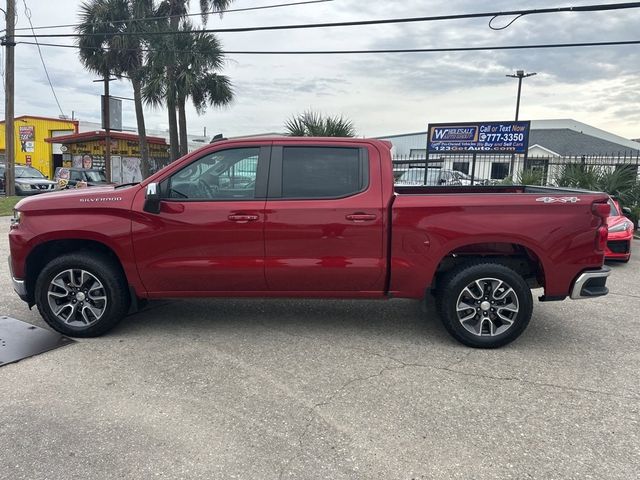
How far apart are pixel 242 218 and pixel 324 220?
2.42 ft

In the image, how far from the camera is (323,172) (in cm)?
456

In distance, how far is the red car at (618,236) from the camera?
8539 mm

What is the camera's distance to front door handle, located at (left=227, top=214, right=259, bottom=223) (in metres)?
4.42

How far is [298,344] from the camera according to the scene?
4562mm

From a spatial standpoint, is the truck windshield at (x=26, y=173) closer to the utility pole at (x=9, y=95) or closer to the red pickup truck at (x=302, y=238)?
the utility pole at (x=9, y=95)

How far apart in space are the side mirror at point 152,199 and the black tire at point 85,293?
2.29ft

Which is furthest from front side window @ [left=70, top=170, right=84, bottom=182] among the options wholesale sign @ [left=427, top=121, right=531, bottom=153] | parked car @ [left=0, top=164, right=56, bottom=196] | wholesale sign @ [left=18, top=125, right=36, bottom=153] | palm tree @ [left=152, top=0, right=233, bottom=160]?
wholesale sign @ [left=18, top=125, right=36, bottom=153]

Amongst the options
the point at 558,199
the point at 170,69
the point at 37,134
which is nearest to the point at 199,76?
the point at 170,69

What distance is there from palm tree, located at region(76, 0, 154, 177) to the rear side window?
19.6 meters

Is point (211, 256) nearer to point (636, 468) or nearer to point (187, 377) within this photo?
point (187, 377)

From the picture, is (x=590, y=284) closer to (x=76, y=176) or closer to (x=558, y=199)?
(x=558, y=199)

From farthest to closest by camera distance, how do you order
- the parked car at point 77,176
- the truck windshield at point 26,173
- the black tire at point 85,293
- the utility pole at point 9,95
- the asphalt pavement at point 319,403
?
1. the truck windshield at point 26,173
2. the parked car at point 77,176
3. the utility pole at point 9,95
4. the black tire at point 85,293
5. the asphalt pavement at point 319,403

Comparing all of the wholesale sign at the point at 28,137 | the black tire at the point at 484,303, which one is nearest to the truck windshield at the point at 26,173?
the wholesale sign at the point at 28,137

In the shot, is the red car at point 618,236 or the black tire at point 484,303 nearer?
the black tire at point 484,303
